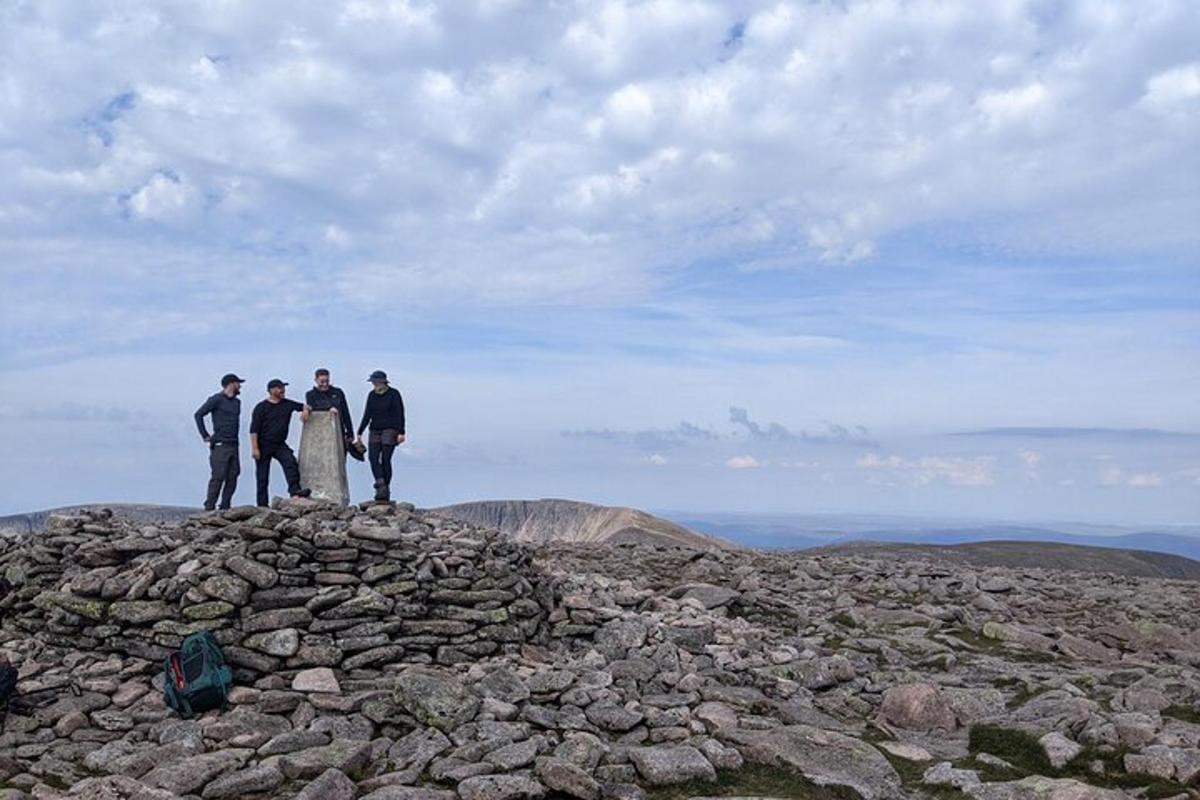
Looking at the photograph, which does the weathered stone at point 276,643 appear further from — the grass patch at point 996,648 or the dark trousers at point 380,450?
the grass patch at point 996,648

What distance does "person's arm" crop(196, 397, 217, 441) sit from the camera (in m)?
17.0

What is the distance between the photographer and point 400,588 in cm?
1321

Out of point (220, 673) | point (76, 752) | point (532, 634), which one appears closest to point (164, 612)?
point (220, 673)

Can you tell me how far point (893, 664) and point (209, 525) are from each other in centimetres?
1062

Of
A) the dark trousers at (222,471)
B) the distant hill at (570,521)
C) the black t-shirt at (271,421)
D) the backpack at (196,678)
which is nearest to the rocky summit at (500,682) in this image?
the backpack at (196,678)

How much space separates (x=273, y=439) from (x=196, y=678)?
21.6 ft

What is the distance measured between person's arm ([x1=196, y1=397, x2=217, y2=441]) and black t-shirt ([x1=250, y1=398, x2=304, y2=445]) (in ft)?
2.39

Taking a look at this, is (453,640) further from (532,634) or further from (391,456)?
(391,456)

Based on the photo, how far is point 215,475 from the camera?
17266 millimetres

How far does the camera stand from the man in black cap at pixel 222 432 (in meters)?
17.1

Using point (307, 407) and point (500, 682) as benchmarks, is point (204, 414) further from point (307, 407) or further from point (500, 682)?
point (500, 682)

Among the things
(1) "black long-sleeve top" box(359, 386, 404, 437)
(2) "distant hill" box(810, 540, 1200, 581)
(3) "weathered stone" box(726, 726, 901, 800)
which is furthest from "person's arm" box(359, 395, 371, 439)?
(2) "distant hill" box(810, 540, 1200, 581)

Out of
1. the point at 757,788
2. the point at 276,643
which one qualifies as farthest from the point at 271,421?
the point at 757,788

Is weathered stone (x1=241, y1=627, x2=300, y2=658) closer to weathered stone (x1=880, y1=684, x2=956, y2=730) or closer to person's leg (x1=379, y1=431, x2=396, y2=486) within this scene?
person's leg (x1=379, y1=431, x2=396, y2=486)
